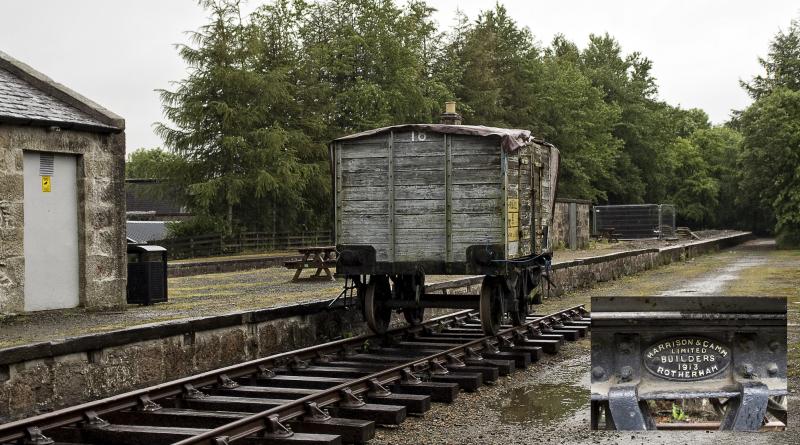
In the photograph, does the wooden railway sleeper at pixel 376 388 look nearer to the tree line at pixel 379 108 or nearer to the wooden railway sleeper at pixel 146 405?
the wooden railway sleeper at pixel 146 405

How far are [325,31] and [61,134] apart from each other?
34.3 m

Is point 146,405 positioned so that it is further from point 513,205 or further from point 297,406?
point 513,205

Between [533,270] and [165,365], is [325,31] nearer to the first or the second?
[533,270]

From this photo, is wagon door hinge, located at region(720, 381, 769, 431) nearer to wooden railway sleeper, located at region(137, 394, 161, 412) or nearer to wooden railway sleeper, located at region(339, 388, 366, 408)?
wooden railway sleeper, located at region(339, 388, 366, 408)

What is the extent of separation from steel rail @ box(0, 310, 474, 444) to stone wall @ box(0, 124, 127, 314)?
4992 millimetres

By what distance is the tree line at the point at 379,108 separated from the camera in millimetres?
37656

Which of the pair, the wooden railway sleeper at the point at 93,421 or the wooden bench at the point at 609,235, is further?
the wooden bench at the point at 609,235

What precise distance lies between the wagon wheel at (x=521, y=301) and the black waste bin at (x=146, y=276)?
609cm

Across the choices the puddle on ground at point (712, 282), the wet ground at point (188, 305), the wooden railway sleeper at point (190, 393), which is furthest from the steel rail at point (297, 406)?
the puddle on ground at point (712, 282)

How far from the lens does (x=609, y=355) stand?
6.74 m

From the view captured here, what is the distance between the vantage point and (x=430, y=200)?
12352 mm

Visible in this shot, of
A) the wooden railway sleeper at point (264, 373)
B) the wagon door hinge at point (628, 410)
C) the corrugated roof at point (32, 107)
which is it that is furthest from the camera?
the corrugated roof at point (32, 107)

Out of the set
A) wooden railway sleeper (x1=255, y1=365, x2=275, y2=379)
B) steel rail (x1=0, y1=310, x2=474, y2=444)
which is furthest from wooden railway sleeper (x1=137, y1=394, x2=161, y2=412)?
wooden railway sleeper (x1=255, y1=365, x2=275, y2=379)

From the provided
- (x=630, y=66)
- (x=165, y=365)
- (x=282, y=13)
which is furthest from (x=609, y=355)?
(x=630, y=66)
